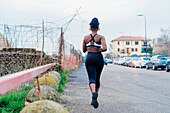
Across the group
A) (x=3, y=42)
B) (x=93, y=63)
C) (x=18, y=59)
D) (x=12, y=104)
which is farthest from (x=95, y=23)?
(x=3, y=42)

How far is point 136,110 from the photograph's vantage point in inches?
200

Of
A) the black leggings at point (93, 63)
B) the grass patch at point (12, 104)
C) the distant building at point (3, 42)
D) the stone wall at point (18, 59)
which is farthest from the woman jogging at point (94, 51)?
the distant building at point (3, 42)

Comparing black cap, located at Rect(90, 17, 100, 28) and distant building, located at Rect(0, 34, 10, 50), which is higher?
black cap, located at Rect(90, 17, 100, 28)

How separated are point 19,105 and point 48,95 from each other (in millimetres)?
651

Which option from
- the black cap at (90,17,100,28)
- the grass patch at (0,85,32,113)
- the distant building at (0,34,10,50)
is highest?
the black cap at (90,17,100,28)

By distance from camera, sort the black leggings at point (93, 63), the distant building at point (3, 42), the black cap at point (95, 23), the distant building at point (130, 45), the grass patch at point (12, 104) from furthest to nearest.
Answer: the distant building at point (130, 45)
the distant building at point (3, 42)
the black cap at point (95, 23)
the black leggings at point (93, 63)
the grass patch at point (12, 104)

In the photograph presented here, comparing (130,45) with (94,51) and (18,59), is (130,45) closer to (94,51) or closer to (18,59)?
(18,59)

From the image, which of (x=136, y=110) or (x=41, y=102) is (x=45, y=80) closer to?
(x=136, y=110)

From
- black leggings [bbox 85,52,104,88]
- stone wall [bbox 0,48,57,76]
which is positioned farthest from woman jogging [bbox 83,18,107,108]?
stone wall [bbox 0,48,57,76]

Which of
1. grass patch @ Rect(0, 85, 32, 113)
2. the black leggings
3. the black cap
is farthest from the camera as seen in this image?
the black cap

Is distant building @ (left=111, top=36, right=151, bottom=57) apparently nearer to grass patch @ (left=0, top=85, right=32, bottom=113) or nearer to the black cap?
grass patch @ (left=0, top=85, right=32, bottom=113)

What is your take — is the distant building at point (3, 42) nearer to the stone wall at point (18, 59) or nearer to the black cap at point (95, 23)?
the stone wall at point (18, 59)

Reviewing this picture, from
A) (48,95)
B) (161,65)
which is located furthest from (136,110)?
(161,65)

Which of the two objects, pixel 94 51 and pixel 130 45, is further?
pixel 130 45
